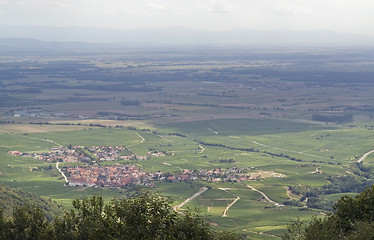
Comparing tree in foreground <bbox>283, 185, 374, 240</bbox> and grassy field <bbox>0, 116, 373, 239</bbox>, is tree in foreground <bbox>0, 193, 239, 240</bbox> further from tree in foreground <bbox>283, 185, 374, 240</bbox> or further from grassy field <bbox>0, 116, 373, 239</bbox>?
grassy field <bbox>0, 116, 373, 239</bbox>

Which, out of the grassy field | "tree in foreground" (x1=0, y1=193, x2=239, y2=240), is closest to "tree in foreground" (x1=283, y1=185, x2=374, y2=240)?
"tree in foreground" (x1=0, y1=193, x2=239, y2=240)

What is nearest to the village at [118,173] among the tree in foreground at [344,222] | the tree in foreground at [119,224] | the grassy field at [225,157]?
the grassy field at [225,157]

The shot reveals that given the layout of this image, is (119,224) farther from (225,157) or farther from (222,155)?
(222,155)

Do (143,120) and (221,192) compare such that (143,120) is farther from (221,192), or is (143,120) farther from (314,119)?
(221,192)

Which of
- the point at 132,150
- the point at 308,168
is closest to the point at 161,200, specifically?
the point at 308,168

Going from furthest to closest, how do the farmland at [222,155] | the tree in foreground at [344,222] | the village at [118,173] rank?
the village at [118,173] < the farmland at [222,155] < the tree in foreground at [344,222]

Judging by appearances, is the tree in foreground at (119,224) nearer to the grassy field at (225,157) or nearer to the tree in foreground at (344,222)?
the tree in foreground at (344,222)
